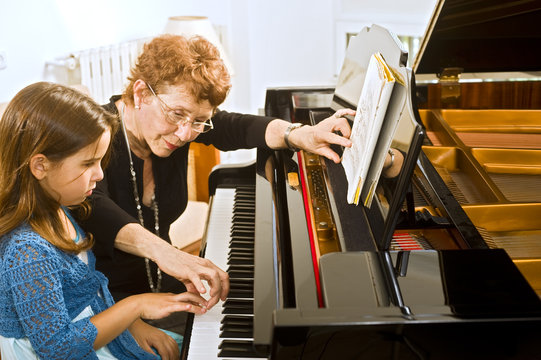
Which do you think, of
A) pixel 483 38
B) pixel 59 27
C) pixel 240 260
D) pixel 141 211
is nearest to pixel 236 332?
pixel 240 260

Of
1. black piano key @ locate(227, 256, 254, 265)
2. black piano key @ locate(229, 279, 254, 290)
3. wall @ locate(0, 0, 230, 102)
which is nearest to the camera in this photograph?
black piano key @ locate(229, 279, 254, 290)

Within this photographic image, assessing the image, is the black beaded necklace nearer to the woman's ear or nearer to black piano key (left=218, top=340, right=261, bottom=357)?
the woman's ear

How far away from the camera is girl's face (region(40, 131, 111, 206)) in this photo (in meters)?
1.46

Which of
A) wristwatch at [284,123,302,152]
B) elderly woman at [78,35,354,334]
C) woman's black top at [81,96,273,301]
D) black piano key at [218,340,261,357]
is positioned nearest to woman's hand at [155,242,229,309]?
elderly woman at [78,35,354,334]

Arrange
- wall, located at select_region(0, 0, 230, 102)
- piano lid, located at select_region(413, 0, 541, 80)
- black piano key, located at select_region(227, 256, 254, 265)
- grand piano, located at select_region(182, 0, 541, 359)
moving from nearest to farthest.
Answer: grand piano, located at select_region(182, 0, 541, 359)
black piano key, located at select_region(227, 256, 254, 265)
piano lid, located at select_region(413, 0, 541, 80)
wall, located at select_region(0, 0, 230, 102)

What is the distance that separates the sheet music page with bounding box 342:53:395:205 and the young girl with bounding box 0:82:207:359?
495 mm

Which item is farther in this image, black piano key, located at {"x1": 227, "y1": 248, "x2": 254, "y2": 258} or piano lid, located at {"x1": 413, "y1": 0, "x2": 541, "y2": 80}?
piano lid, located at {"x1": 413, "y1": 0, "x2": 541, "y2": 80}

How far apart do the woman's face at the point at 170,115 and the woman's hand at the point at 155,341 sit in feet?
1.87

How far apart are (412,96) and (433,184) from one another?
0.46 m

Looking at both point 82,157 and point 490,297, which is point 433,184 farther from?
point 82,157

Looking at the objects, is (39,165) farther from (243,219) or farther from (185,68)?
(243,219)

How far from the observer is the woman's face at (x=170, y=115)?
185 cm

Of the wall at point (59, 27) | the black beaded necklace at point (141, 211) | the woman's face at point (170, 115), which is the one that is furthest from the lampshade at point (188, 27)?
the woman's face at point (170, 115)

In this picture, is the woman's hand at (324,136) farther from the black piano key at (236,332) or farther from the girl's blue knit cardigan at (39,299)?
the girl's blue knit cardigan at (39,299)
